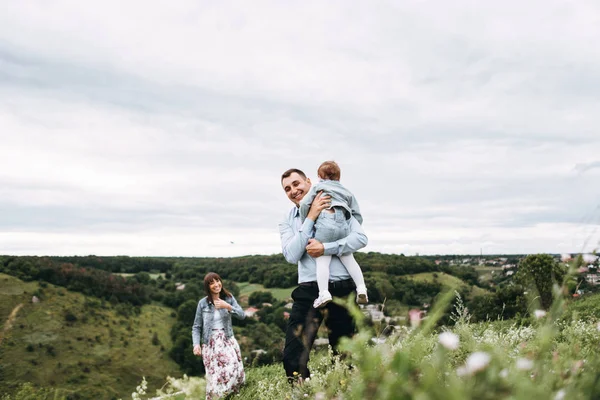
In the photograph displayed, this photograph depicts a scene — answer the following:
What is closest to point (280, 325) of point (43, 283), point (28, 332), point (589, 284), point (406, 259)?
point (406, 259)

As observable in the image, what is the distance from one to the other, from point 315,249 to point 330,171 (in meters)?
0.97

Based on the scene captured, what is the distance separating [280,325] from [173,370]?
27148 millimetres

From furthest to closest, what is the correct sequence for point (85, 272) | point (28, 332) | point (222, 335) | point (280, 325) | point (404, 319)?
point (85, 272)
point (28, 332)
point (280, 325)
point (222, 335)
point (404, 319)

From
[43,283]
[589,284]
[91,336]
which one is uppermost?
[589,284]

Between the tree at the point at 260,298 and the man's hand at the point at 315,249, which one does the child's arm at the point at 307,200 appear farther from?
the tree at the point at 260,298

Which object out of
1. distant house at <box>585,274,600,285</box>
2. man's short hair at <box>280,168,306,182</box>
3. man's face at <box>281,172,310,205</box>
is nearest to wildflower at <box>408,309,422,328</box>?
distant house at <box>585,274,600,285</box>

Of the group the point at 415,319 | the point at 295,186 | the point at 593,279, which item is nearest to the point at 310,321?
the point at 295,186

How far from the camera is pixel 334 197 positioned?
4344mm

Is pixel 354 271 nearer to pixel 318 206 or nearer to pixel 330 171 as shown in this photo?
pixel 318 206

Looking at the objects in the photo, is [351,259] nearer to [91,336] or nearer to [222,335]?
[222,335]

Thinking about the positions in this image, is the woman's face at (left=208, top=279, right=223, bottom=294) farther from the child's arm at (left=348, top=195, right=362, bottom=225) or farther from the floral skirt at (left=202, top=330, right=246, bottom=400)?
the child's arm at (left=348, top=195, right=362, bottom=225)

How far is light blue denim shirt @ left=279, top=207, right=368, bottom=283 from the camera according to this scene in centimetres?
413

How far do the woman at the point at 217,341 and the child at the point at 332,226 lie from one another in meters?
3.49

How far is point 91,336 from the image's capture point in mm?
89500
